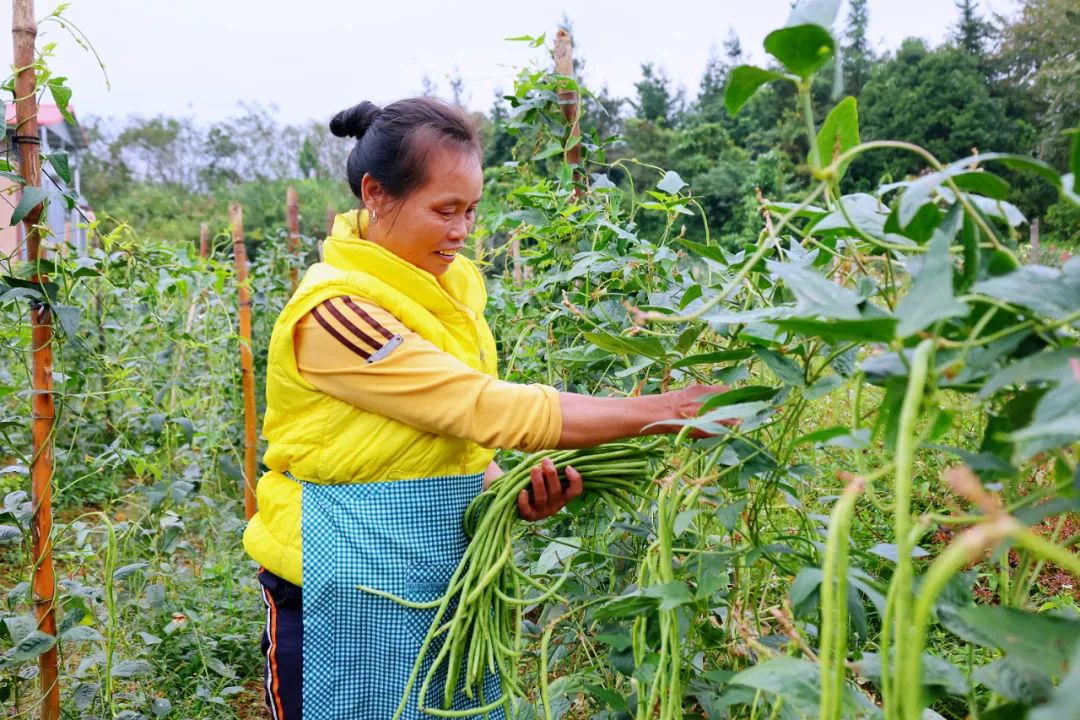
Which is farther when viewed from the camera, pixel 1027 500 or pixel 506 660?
pixel 506 660

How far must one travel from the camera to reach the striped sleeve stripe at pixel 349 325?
1.19m

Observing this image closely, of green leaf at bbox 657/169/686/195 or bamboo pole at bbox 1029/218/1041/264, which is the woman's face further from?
bamboo pole at bbox 1029/218/1041/264

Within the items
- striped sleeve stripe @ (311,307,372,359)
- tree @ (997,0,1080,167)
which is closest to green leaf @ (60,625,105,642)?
striped sleeve stripe @ (311,307,372,359)

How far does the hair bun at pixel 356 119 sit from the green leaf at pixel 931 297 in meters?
1.06

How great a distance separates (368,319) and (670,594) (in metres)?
0.57

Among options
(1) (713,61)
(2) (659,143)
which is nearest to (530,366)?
Result: (2) (659,143)

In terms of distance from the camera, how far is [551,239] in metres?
2.04

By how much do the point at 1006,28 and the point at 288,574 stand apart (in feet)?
88.6

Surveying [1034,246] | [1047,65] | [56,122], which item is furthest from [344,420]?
[1047,65]

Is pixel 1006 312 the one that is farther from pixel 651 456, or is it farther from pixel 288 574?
pixel 288 574

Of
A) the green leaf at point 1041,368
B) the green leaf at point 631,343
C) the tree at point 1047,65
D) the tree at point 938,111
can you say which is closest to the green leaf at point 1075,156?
the green leaf at point 1041,368

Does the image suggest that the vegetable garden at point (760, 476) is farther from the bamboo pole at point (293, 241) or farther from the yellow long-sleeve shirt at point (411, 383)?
the bamboo pole at point (293, 241)

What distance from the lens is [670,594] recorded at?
33.0 inches

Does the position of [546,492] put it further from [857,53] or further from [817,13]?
[857,53]
